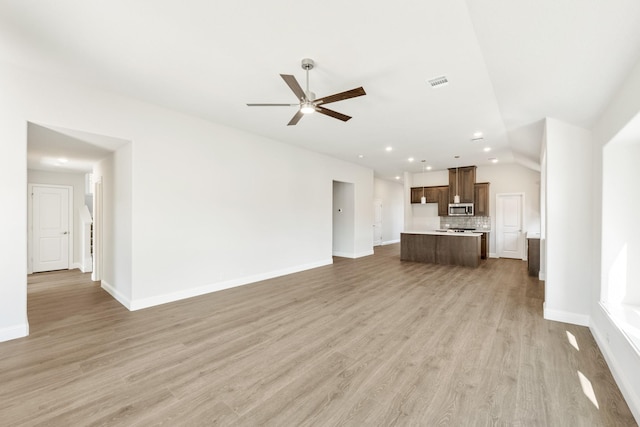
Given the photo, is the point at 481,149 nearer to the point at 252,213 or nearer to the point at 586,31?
the point at 586,31

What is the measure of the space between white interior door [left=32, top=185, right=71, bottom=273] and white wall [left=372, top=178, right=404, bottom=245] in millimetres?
9933

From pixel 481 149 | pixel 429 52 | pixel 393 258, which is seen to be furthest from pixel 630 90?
pixel 393 258

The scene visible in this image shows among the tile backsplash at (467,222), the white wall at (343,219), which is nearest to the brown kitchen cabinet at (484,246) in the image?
the tile backsplash at (467,222)

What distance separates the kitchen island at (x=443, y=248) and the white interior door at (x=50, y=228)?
896 centimetres

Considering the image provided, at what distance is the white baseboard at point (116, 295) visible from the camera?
13.0 ft

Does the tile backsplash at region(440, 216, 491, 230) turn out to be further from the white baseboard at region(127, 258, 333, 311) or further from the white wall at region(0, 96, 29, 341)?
the white wall at region(0, 96, 29, 341)

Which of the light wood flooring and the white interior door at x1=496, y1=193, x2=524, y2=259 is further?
the white interior door at x1=496, y1=193, x2=524, y2=259

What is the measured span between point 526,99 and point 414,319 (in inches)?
121

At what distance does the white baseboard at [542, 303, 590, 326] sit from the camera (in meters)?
3.40

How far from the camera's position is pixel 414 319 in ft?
11.7

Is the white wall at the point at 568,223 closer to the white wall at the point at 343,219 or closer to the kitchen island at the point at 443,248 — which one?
the kitchen island at the point at 443,248

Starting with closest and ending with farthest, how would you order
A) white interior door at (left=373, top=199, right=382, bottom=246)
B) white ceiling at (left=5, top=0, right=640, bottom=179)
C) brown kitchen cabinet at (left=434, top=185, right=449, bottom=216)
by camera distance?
white ceiling at (left=5, top=0, right=640, bottom=179)
brown kitchen cabinet at (left=434, top=185, right=449, bottom=216)
white interior door at (left=373, top=199, right=382, bottom=246)

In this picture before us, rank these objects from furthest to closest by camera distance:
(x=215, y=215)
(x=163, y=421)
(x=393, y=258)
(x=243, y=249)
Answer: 1. (x=393, y=258)
2. (x=243, y=249)
3. (x=215, y=215)
4. (x=163, y=421)

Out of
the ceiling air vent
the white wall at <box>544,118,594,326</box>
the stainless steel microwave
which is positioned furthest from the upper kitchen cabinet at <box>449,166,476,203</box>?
the ceiling air vent
